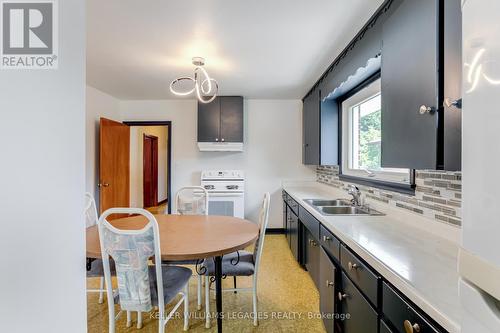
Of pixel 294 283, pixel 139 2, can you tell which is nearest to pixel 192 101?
pixel 139 2

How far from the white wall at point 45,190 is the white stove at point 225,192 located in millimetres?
3301

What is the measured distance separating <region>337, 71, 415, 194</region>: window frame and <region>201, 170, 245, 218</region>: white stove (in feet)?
5.30

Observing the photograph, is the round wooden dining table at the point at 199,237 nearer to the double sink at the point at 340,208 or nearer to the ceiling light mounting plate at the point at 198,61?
the double sink at the point at 340,208

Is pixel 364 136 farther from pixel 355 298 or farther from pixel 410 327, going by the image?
pixel 410 327

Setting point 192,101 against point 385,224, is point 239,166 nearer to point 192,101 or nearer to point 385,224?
point 192,101

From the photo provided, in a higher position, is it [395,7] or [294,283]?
[395,7]

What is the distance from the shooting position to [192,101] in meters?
4.35

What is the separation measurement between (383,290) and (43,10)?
1.50m

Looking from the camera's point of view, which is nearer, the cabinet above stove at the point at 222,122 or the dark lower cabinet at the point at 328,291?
the dark lower cabinet at the point at 328,291

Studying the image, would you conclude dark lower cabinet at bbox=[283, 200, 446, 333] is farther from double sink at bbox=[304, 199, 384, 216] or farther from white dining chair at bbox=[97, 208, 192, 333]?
white dining chair at bbox=[97, 208, 192, 333]

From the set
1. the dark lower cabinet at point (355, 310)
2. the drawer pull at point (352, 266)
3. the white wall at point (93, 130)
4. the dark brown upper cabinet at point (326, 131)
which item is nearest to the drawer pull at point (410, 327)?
the dark lower cabinet at point (355, 310)

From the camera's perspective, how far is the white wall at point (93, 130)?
11.8ft

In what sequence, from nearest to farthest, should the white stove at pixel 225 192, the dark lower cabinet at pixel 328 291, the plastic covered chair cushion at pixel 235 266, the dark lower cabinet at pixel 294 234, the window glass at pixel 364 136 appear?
the dark lower cabinet at pixel 328 291 → the plastic covered chair cushion at pixel 235 266 → the window glass at pixel 364 136 → the dark lower cabinet at pixel 294 234 → the white stove at pixel 225 192

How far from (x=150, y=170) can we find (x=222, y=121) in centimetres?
353
